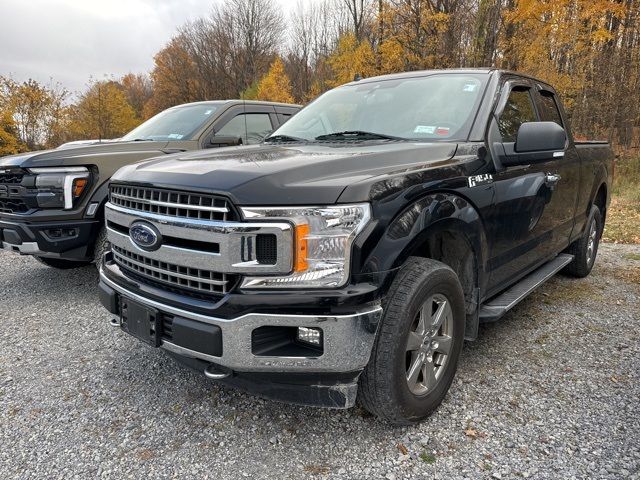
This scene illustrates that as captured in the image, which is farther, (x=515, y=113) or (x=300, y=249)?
(x=515, y=113)

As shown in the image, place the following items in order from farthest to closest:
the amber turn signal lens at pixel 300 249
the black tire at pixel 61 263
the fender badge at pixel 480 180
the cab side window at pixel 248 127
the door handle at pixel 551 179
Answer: the cab side window at pixel 248 127
the black tire at pixel 61 263
the door handle at pixel 551 179
the fender badge at pixel 480 180
the amber turn signal lens at pixel 300 249

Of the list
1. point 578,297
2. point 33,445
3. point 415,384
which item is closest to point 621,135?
point 578,297

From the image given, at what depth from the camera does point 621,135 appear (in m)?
16.5

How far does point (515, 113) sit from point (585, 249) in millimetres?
2215

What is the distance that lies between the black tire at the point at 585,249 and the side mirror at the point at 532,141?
2179 mm

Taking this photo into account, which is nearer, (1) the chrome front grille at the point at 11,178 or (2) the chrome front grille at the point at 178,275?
(2) the chrome front grille at the point at 178,275

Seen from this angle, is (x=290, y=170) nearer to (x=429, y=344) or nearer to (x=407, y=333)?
(x=407, y=333)

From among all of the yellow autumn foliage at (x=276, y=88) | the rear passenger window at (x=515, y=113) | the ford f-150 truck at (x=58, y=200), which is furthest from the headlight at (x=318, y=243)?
the yellow autumn foliage at (x=276, y=88)

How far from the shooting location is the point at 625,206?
10.2 metres

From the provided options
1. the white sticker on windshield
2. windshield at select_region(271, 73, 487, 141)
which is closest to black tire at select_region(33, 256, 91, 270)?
windshield at select_region(271, 73, 487, 141)

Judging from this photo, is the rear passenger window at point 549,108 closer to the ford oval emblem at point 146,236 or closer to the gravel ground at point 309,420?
the gravel ground at point 309,420

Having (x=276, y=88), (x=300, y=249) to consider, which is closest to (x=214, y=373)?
(x=300, y=249)

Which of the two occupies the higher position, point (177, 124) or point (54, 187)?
point (177, 124)

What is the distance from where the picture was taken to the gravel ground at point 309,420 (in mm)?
2111
